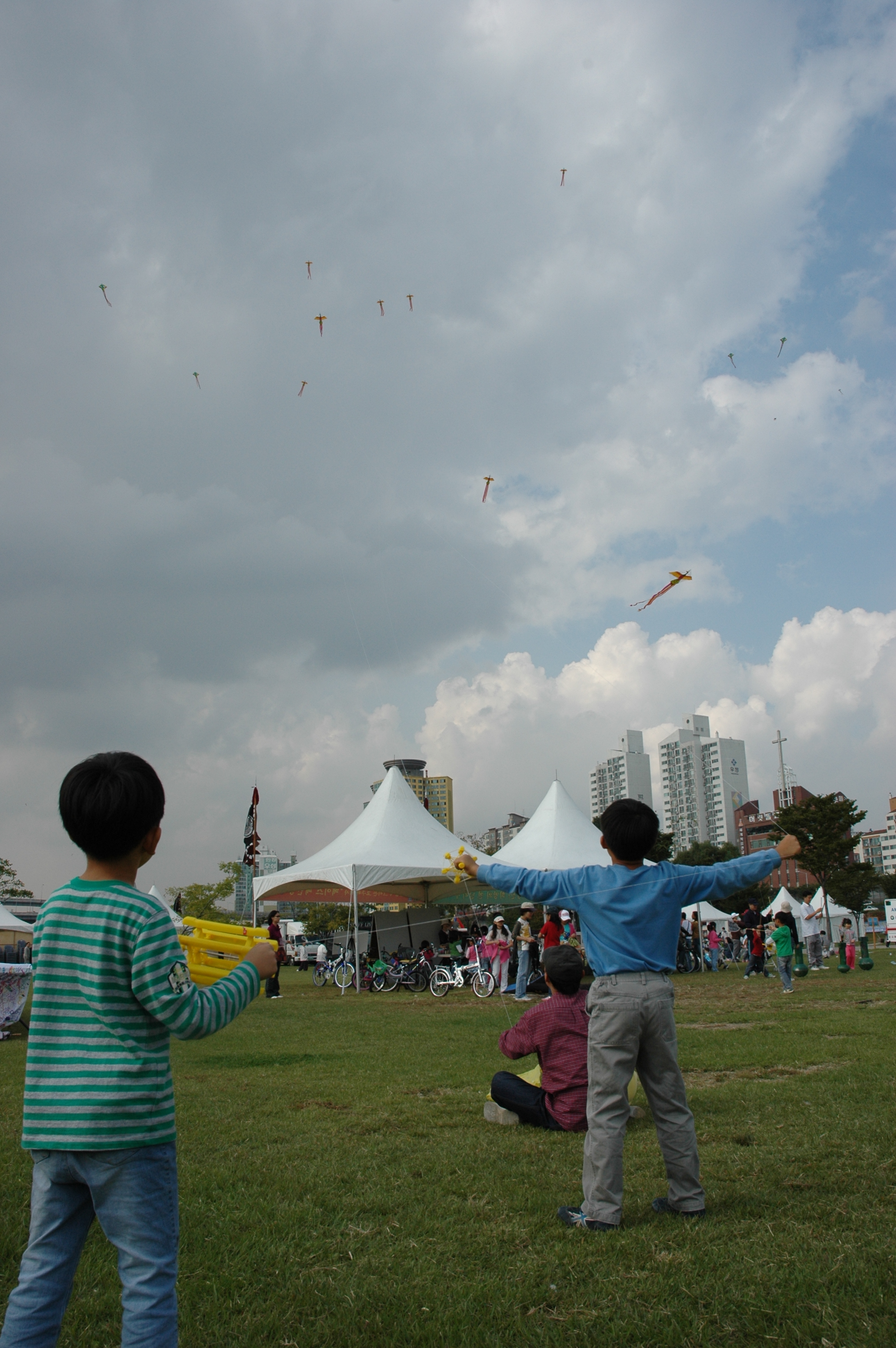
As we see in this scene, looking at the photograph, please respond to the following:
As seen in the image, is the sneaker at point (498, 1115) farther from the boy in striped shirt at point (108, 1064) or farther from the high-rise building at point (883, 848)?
the high-rise building at point (883, 848)

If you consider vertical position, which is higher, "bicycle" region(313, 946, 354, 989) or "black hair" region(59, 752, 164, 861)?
"black hair" region(59, 752, 164, 861)

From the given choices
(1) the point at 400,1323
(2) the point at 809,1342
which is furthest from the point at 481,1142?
(2) the point at 809,1342

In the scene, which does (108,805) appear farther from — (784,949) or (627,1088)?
(784,949)

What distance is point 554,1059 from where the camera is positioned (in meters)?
5.15

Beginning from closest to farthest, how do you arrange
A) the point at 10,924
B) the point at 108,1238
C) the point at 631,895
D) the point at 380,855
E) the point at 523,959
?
the point at 108,1238, the point at 631,895, the point at 523,959, the point at 380,855, the point at 10,924

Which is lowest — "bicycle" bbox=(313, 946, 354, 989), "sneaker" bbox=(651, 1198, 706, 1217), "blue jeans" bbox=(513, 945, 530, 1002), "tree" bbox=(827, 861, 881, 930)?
"tree" bbox=(827, 861, 881, 930)

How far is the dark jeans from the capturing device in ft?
16.8

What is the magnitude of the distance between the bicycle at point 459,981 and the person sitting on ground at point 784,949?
216 inches

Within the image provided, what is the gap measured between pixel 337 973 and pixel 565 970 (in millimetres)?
16825

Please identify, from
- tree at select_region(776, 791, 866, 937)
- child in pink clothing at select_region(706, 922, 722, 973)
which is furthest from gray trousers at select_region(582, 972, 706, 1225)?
tree at select_region(776, 791, 866, 937)

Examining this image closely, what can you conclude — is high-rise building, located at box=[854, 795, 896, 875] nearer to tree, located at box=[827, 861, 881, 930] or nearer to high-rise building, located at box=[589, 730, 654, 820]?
high-rise building, located at box=[589, 730, 654, 820]

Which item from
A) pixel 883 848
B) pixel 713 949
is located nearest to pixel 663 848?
pixel 713 949

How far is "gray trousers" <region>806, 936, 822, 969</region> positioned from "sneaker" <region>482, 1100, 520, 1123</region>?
1709 cm

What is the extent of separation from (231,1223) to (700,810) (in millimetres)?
138409
